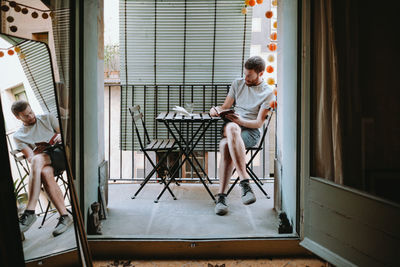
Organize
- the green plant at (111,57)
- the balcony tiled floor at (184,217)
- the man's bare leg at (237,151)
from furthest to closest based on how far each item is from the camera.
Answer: the green plant at (111,57)
the man's bare leg at (237,151)
the balcony tiled floor at (184,217)

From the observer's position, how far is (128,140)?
4.22 metres

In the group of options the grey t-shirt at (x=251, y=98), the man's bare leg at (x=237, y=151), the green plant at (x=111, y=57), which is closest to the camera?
the man's bare leg at (x=237, y=151)

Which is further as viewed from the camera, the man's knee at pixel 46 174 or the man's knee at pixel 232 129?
the man's knee at pixel 232 129

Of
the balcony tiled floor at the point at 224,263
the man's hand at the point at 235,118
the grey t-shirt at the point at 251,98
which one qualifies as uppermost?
the grey t-shirt at the point at 251,98

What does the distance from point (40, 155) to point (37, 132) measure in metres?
0.12

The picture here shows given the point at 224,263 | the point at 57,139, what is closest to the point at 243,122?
the point at 224,263

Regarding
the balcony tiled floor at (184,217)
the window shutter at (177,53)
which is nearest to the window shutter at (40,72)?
the balcony tiled floor at (184,217)

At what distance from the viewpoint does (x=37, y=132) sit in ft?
5.61

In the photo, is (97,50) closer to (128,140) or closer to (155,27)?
(155,27)

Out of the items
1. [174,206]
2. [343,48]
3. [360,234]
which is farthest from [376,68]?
[174,206]

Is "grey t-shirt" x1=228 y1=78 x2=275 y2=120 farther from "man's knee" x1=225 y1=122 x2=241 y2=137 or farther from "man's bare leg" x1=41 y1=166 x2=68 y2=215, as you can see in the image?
"man's bare leg" x1=41 y1=166 x2=68 y2=215

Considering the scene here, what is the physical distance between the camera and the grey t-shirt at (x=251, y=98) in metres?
3.18

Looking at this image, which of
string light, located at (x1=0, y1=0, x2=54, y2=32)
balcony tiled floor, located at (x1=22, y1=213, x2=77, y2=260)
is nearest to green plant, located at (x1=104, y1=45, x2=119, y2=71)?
string light, located at (x1=0, y1=0, x2=54, y2=32)

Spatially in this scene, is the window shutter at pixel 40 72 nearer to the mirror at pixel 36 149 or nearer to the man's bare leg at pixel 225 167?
the mirror at pixel 36 149
